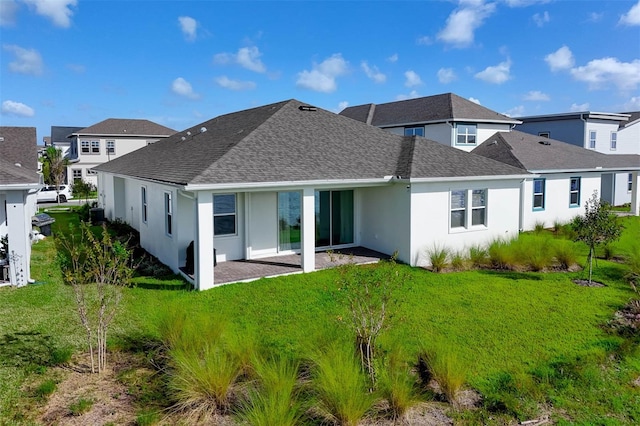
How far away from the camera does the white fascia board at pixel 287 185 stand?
11.9 m

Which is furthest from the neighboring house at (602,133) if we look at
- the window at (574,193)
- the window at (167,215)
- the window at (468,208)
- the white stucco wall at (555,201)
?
the window at (167,215)

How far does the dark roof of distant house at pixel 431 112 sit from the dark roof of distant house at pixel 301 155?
16.1 metres

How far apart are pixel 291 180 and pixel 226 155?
214 centimetres

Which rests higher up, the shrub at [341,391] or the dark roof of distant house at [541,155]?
the dark roof of distant house at [541,155]

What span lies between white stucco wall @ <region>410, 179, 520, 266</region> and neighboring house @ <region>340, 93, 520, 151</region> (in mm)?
16023

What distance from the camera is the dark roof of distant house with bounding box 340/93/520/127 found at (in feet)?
108

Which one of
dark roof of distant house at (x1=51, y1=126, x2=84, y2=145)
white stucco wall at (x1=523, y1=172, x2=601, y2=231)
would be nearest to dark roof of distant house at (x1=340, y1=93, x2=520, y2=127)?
white stucco wall at (x1=523, y1=172, x2=601, y2=231)

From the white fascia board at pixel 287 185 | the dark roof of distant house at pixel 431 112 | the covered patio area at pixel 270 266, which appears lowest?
the covered patio area at pixel 270 266

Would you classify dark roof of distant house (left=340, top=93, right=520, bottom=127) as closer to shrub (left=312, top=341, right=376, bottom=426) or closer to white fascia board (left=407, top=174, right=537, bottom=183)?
white fascia board (left=407, top=174, right=537, bottom=183)

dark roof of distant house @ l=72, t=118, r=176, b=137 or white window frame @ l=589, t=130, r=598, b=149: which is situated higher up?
dark roof of distant house @ l=72, t=118, r=176, b=137

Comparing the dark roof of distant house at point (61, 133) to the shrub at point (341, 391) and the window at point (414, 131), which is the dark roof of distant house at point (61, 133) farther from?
the shrub at point (341, 391)

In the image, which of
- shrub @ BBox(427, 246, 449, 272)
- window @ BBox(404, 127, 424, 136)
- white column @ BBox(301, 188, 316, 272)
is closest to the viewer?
white column @ BBox(301, 188, 316, 272)

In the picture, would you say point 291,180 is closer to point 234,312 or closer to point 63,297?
point 234,312

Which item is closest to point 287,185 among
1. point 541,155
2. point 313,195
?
point 313,195
